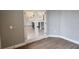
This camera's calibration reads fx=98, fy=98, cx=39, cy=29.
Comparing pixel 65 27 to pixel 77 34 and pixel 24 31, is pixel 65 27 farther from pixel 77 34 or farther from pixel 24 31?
pixel 24 31

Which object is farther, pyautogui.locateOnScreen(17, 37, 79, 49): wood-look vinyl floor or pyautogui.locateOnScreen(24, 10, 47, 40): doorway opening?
pyautogui.locateOnScreen(24, 10, 47, 40): doorway opening

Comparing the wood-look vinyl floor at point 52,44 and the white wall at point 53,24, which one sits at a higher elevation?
the white wall at point 53,24

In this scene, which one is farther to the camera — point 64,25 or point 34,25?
point 34,25

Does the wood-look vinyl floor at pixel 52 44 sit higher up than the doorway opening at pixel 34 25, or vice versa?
the doorway opening at pixel 34 25

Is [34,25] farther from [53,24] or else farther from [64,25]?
[64,25]

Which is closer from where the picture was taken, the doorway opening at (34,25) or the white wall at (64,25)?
the white wall at (64,25)

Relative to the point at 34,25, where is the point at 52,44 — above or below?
below

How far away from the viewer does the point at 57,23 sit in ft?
3.96

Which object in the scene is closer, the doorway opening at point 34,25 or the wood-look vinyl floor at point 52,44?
the wood-look vinyl floor at point 52,44

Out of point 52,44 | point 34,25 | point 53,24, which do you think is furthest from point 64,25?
point 34,25

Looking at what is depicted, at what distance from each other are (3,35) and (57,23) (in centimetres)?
67

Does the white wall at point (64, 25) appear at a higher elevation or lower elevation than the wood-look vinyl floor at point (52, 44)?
higher

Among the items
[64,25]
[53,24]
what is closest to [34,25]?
[53,24]
